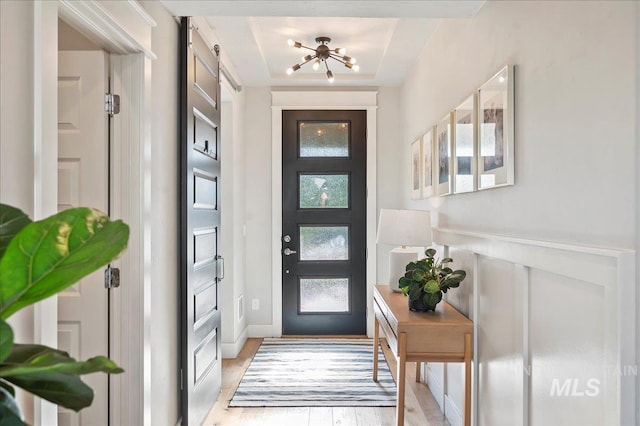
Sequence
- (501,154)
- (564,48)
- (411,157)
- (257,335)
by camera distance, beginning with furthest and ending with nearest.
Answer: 1. (257,335)
2. (411,157)
3. (501,154)
4. (564,48)

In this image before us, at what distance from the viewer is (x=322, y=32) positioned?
3.13 metres

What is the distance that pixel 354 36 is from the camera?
126 inches

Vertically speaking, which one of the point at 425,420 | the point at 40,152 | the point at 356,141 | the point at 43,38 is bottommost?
the point at 425,420

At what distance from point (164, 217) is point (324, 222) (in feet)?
7.80

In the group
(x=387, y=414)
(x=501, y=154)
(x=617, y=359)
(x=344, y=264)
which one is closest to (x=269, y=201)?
(x=344, y=264)

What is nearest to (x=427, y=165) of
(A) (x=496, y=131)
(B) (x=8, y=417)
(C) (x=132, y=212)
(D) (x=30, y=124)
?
(A) (x=496, y=131)

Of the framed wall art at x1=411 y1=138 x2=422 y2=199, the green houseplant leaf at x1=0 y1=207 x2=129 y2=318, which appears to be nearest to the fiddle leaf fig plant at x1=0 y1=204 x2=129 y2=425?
the green houseplant leaf at x1=0 y1=207 x2=129 y2=318

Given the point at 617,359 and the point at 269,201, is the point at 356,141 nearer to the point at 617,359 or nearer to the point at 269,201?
the point at 269,201

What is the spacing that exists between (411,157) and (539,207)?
227 centimetres

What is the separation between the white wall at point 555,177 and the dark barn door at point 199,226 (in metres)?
1.50

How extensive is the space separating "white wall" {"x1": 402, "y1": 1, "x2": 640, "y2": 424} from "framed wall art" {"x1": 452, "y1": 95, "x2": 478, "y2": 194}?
9 centimetres

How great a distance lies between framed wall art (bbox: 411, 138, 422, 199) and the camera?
341 centimetres

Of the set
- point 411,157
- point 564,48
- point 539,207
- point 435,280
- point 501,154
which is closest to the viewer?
point 564,48

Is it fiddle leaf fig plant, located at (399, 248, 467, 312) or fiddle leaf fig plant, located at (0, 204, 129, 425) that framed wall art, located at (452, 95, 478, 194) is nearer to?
fiddle leaf fig plant, located at (399, 248, 467, 312)
